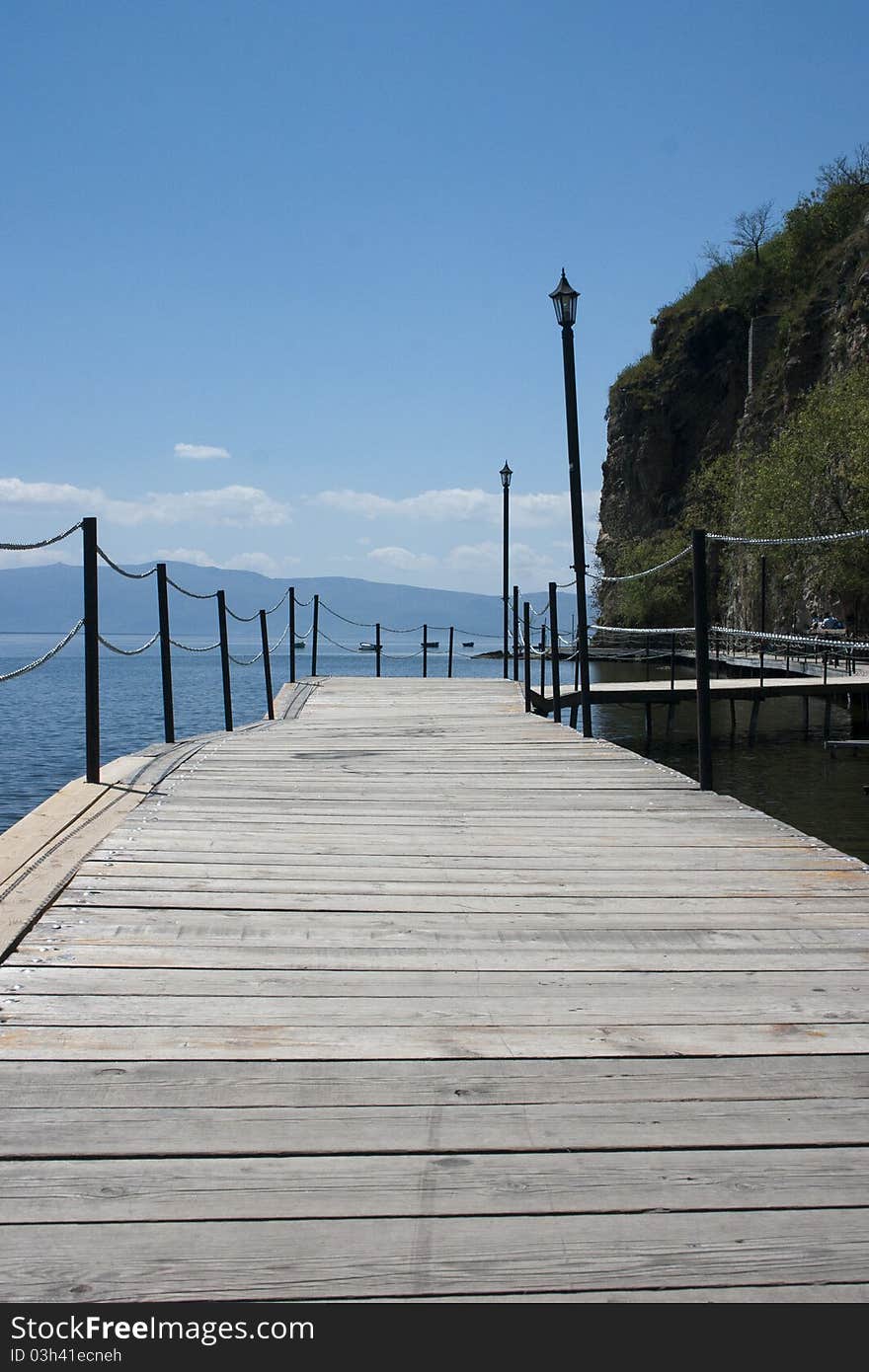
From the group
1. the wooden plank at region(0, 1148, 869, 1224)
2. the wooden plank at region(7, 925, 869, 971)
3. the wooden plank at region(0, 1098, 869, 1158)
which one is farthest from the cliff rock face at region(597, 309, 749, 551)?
the wooden plank at region(0, 1148, 869, 1224)

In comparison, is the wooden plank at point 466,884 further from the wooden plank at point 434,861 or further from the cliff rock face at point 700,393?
the cliff rock face at point 700,393

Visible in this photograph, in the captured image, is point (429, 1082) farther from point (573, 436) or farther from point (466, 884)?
point (573, 436)

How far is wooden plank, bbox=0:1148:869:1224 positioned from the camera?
1.95m

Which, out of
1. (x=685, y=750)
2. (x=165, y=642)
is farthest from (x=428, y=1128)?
(x=685, y=750)

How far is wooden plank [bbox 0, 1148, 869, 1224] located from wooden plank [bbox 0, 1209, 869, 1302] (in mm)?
31

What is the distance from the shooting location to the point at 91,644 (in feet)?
20.9

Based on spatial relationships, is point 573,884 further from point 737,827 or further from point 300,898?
point 737,827

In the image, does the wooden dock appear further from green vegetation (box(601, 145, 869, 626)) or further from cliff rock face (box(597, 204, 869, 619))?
cliff rock face (box(597, 204, 869, 619))

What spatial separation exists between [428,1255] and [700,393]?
66497 mm

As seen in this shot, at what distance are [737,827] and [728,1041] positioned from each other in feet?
8.31

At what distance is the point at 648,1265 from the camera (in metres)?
1.81

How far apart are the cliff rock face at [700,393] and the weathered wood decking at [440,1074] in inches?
1948
